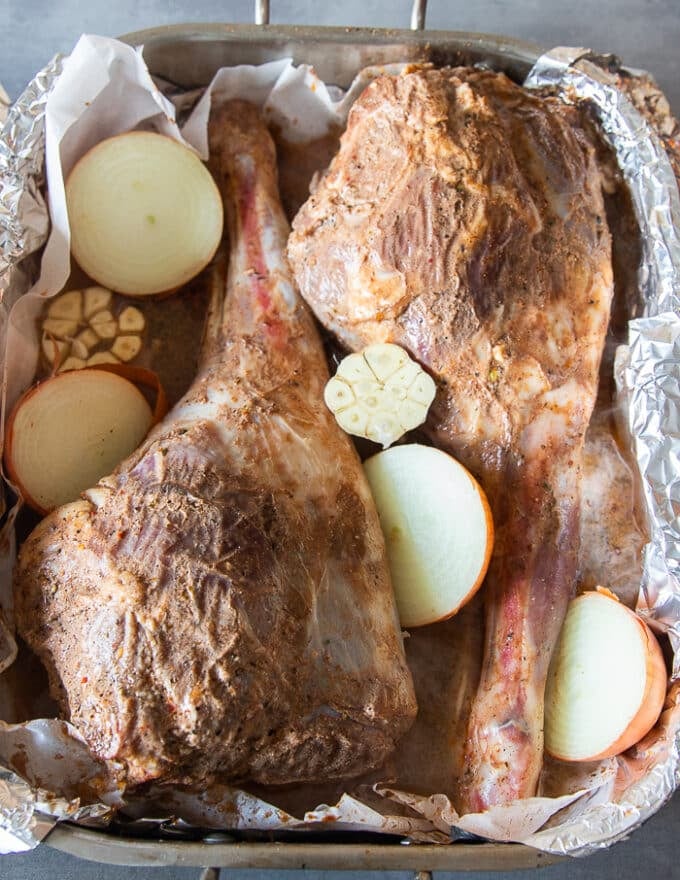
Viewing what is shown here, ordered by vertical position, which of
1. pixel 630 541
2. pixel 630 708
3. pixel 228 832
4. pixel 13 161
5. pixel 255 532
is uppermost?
pixel 13 161

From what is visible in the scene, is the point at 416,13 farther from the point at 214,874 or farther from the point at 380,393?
the point at 214,874

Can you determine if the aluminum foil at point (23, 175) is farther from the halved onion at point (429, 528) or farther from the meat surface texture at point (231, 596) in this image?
the halved onion at point (429, 528)

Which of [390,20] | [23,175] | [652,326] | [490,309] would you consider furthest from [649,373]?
[23,175]

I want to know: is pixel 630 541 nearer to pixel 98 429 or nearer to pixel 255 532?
pixel 255 532

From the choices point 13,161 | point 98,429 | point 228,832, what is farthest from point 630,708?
point 13,161

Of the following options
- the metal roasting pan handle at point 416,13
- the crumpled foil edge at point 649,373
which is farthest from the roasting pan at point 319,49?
the crumpled foil edge at point 649,373
